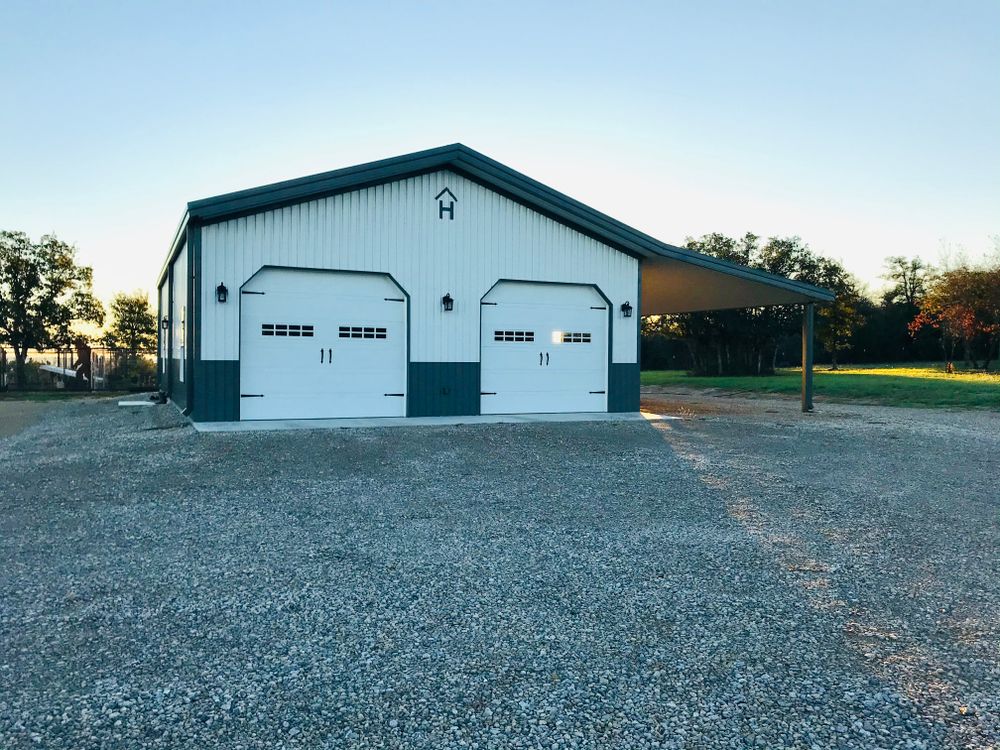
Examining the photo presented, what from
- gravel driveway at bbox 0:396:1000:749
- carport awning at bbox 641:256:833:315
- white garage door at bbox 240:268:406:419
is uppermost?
carport awning at bbox 641:256:833:315

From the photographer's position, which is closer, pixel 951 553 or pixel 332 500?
pixel 951 553

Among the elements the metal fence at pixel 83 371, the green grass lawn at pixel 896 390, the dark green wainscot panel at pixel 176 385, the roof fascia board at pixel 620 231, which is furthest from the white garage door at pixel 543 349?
the metal fence at pixel 83 371

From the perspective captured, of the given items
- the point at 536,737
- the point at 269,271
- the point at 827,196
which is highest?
the point at 827,196

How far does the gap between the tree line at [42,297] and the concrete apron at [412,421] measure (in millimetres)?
13687

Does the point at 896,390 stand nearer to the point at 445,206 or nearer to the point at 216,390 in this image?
the point at 445,206

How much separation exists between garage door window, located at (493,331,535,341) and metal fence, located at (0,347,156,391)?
14278mm

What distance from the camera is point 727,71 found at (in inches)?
480

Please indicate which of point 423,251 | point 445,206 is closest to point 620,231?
point 445,206

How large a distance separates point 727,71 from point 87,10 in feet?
34.8

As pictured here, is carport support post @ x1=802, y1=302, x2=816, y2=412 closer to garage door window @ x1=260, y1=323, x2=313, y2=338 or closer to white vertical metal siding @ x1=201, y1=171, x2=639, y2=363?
white vertical metal siding @ x1=201, y1=171, x2=639, y2=363

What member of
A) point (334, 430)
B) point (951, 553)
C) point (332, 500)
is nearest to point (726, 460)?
point (951, 553)

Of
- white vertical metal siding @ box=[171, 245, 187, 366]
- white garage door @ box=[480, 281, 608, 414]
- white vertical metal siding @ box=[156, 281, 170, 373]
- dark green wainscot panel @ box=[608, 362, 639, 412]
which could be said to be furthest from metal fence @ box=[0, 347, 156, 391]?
dark green wainscot panel @ box=[608, 362, 639, 412]

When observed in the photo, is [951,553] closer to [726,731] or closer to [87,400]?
[726,731]

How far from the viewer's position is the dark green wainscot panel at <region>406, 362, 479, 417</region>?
38.2ft
